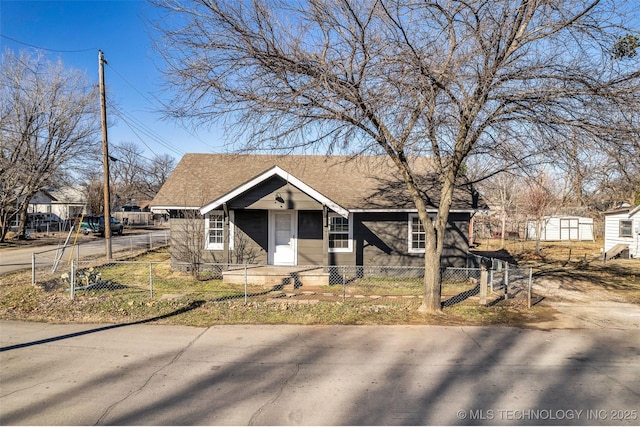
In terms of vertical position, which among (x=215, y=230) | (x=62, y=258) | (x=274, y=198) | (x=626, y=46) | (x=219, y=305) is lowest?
(x=219, y=305)

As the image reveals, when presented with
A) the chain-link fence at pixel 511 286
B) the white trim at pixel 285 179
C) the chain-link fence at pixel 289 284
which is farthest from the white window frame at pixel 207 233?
the chain-link fence at pixel 511 286

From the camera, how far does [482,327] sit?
7863 millimetres

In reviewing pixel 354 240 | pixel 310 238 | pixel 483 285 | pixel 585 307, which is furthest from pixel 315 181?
pixel 585 307

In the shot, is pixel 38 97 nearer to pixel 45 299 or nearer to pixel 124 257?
pixel 124 257

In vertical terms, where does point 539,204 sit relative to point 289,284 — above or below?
above

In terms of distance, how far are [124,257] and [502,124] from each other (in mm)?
16997

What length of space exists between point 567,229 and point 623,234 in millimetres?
14012

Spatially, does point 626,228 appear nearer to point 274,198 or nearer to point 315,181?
point 315,181

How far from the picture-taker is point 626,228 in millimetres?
23312

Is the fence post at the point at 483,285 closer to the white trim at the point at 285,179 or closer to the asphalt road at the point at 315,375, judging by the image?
the asphalt road at the point at 315,375

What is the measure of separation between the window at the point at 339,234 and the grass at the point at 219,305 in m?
1.71

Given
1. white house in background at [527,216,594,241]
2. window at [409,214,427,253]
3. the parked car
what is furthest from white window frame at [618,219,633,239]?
the parked car

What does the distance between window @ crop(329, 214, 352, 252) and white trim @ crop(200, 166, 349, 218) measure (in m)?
1.75

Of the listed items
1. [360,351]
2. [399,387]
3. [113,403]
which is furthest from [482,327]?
[113,403]
